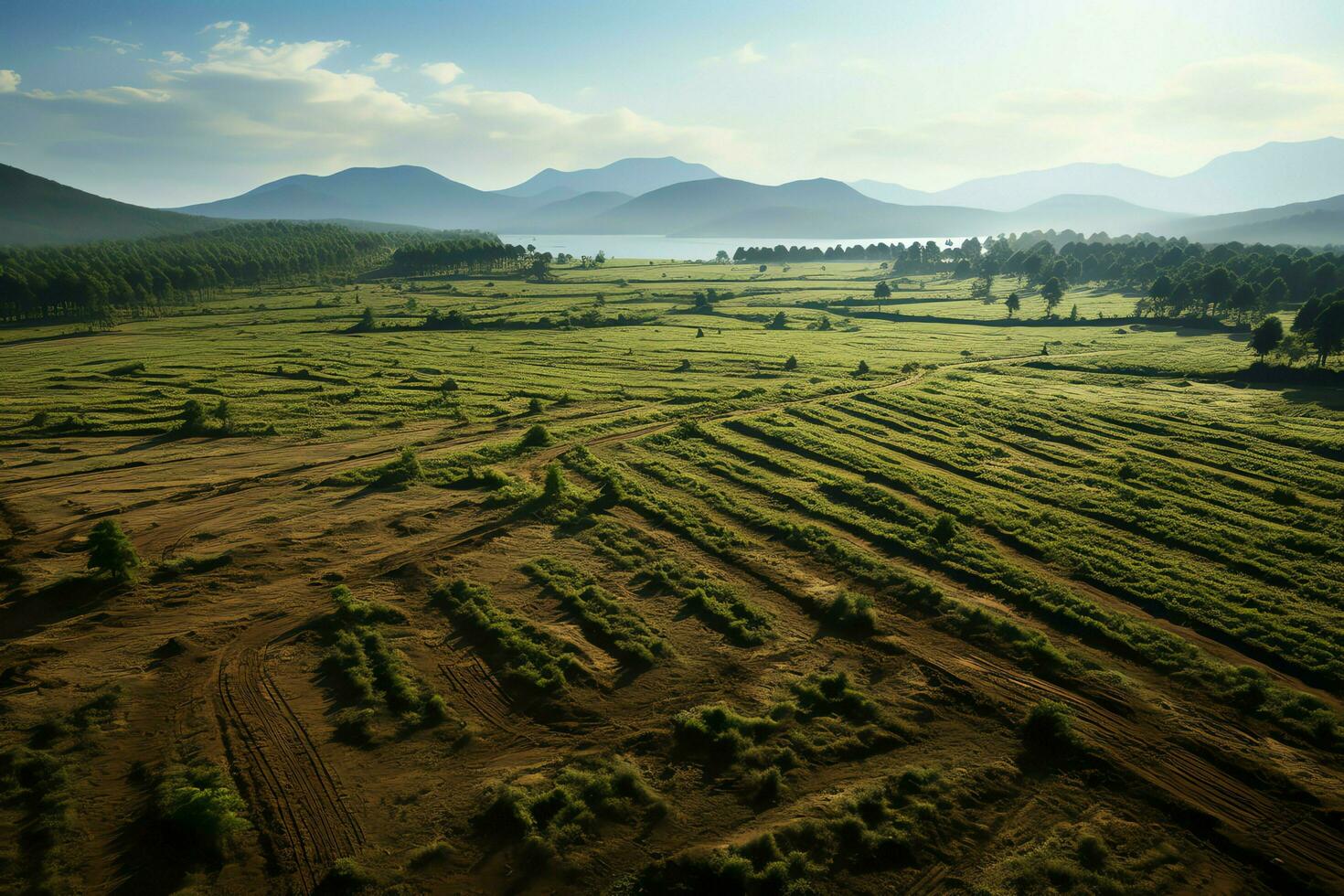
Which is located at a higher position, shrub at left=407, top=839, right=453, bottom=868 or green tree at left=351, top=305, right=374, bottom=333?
green tree at left=351, top=305, right=374, bottom=333

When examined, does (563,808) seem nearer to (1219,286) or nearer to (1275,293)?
(1219,286)

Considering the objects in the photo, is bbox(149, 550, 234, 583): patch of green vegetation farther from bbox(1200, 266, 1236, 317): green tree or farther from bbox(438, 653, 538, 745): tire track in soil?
bbox(1200, 266, 1236, 317): green tree

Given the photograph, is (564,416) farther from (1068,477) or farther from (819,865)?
(819,865)

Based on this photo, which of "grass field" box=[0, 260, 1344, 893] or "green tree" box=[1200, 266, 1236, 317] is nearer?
"grass field" box=[0, 260, 1344, 893]

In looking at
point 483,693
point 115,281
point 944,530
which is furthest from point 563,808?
point 115,281

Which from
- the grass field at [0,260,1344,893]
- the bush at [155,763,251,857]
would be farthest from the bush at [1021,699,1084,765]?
the bush at [155,763,251,857]

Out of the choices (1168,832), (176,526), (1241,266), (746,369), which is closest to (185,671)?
(176,526)

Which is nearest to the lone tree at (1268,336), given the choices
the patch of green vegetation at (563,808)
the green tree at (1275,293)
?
the green tree at (1275,293)

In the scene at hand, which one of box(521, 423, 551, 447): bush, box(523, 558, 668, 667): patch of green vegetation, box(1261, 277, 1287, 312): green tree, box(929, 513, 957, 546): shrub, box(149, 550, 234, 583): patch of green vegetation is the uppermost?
box(1261, 277, 1287, 312): green tree
